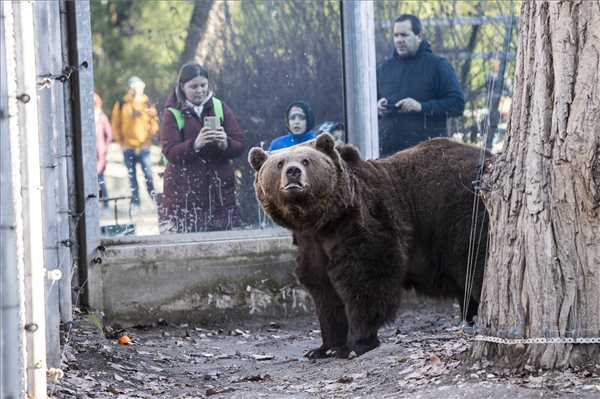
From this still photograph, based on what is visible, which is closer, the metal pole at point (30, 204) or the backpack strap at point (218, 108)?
the metal pole at point (30, 204)

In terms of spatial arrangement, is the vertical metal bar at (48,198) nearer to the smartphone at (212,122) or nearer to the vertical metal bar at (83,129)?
the vertical metal bar at (83,129)

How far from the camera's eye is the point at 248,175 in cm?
1242

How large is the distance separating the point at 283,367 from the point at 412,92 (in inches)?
183

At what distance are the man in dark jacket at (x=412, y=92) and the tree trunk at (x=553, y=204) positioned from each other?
A: 6015mm

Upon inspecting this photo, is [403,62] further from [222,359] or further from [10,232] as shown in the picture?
[10,232]

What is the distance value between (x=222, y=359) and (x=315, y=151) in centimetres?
223

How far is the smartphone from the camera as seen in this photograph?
12284 mm

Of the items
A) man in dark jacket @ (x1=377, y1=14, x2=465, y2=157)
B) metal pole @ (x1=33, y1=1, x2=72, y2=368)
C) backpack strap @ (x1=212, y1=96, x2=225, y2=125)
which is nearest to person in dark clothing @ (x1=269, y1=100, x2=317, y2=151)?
backpack strap @ (x1=212, y1=96, x2=225, y2=125)

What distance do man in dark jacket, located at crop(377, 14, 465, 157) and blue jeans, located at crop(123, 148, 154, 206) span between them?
9.03 ft

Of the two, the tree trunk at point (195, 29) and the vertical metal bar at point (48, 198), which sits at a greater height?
the tree trunk at point (195, 29)

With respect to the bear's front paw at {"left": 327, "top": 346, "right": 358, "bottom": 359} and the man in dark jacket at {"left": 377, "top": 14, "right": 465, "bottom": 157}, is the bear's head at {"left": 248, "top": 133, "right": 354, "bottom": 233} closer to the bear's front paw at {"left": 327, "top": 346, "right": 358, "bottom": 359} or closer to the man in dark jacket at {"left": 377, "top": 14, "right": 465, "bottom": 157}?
the bear's front paw at {"left": 327, "top": 346, "right": 358, "bottom": 359}

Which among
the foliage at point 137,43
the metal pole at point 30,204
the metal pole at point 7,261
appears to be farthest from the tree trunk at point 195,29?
the metal pole at point 7,261

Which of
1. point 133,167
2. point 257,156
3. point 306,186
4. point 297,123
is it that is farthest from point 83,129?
point 306,186

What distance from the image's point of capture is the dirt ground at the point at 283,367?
21.0ft
